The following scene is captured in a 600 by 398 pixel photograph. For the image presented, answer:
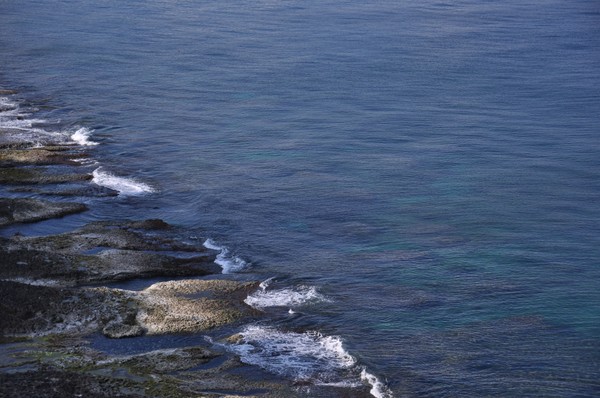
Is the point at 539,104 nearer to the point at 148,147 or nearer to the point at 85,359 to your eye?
the point at 148,147

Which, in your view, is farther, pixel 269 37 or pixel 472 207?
pixel 269 37

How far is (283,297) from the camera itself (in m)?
38.9

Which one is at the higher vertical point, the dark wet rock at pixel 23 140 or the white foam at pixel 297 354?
the dark wet rock at pixel 23 140

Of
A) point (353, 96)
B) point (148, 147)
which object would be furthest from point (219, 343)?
point (353, 96)

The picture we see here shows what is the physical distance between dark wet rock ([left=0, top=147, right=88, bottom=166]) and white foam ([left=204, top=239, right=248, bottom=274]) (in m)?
16.2

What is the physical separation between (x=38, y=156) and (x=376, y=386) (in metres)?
32.2

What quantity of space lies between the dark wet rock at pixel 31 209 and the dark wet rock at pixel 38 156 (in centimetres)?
824

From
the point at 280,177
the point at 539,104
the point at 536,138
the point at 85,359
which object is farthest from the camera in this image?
the point at 539,104

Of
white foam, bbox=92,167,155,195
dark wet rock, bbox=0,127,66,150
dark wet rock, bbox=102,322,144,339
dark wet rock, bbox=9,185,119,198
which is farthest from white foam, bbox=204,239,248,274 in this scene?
dark wet rock, bbox=0,127,66,150

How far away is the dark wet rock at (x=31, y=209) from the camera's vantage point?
4575 centimetres

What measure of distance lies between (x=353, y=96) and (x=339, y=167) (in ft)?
53.9

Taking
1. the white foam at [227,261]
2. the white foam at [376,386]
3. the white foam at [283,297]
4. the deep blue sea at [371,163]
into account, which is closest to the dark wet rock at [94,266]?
the white foam at [227,261]

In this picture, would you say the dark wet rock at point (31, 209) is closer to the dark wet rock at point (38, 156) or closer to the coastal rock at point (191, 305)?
the dark wet rock at point (38, 156)

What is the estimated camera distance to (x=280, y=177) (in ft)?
185
